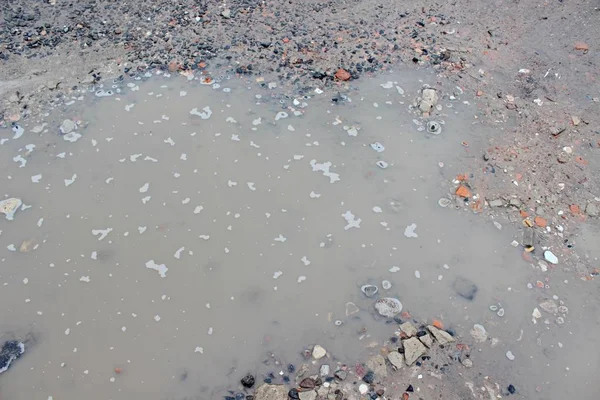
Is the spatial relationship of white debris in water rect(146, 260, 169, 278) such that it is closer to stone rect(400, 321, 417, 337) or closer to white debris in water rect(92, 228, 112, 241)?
white debris in water rect(92, 228, 112, 241)

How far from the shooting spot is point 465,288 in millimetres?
3271

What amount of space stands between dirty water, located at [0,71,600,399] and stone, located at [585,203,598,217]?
694 millimetres

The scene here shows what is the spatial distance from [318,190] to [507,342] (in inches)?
68.0

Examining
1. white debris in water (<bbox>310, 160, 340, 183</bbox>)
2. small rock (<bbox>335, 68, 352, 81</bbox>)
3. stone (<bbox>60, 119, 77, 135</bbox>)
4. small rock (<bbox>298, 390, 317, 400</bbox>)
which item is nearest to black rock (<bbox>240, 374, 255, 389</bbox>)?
small rock (<bbox>298, 390, 317, 400</bbox>)

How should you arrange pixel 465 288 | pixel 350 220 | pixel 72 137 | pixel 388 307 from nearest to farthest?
pixel 388 307 < pixel 465 288 < pixel 350 220 < pixel 72 137

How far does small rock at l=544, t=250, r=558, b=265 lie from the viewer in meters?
3.37

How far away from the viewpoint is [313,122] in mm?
4234

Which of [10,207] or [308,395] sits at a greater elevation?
[10,207]

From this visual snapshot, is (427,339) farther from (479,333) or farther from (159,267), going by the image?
(159,267)

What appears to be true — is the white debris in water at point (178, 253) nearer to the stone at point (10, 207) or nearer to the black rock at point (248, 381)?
the black rock at point (248, 381)

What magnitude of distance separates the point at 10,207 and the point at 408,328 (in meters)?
3.14

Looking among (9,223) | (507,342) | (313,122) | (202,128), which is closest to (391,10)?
(313,122)

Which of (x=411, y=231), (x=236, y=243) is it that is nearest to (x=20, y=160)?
(x=236, y=243)

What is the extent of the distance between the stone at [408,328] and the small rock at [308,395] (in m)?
0.71
